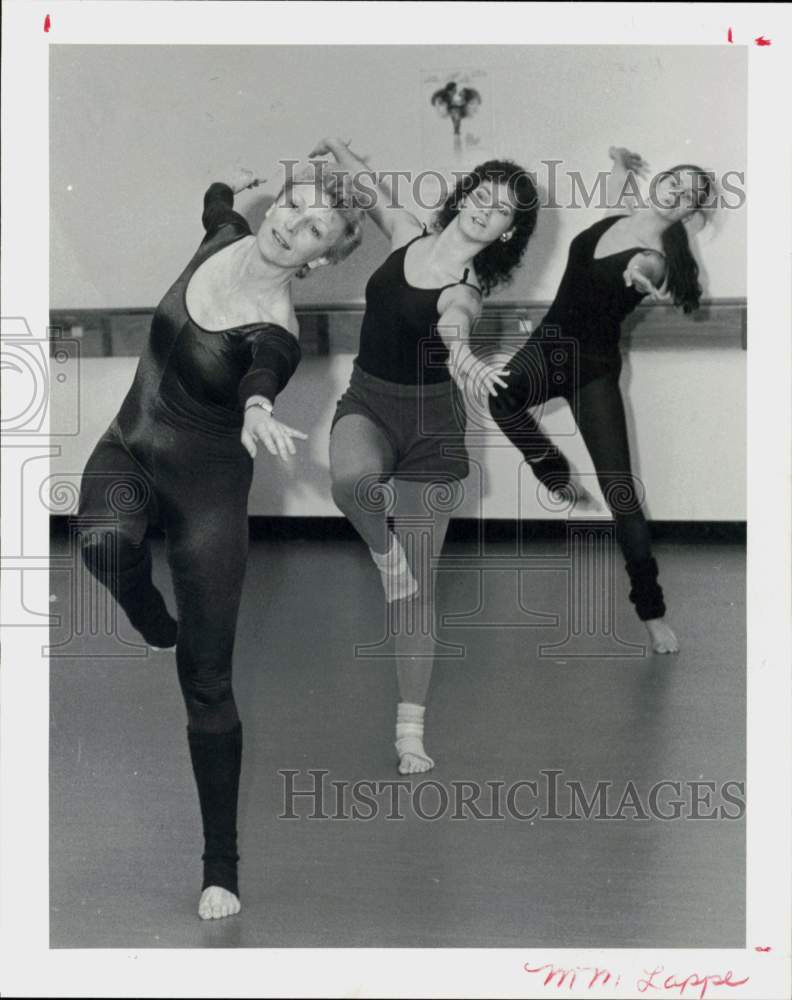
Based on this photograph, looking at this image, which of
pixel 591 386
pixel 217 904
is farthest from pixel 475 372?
pixel 217 904

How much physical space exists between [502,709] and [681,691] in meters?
0.35

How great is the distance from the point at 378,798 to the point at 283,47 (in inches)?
56.4

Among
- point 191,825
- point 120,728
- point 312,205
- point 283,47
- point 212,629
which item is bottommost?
point 191,825

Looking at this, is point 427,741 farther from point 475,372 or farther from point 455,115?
point 455,115

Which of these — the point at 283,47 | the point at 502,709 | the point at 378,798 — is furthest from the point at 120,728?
Result: the point at 283,47

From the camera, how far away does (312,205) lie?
8.23ft

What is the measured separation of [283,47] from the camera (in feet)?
8.27

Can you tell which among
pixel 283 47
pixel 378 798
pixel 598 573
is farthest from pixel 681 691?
pixel 283 47

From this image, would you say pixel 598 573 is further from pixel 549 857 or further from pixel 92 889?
pixel 92 889

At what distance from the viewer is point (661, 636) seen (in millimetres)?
2619

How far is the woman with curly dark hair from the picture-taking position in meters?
2.53

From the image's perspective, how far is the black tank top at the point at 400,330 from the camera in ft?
8.29

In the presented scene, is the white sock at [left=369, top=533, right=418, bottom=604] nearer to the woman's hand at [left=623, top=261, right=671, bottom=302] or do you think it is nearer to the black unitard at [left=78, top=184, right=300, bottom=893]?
the black unitard at [left=78, top=184, right=300, bottom=893]

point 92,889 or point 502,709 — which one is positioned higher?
point 502,709
